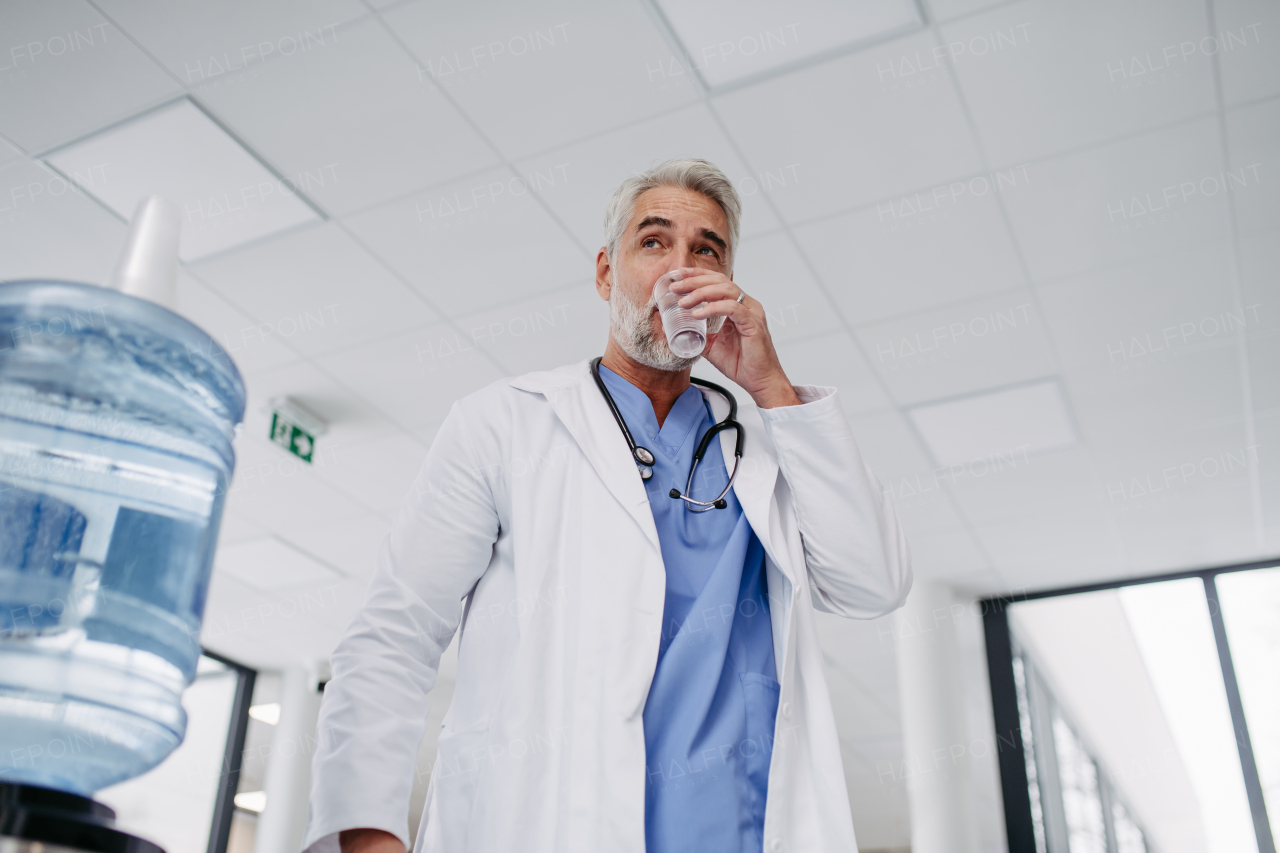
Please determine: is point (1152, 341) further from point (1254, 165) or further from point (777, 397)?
point (777, 397)

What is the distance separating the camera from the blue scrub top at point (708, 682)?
0.97m

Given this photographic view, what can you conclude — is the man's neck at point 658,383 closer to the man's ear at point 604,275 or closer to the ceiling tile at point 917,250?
the man's ear at point 604,275

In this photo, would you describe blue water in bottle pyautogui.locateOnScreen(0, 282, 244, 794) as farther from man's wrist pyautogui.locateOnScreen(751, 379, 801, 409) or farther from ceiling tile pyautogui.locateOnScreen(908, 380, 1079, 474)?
ceiling tile pyautogui.locateOnScreen(908, 380, 1079, 474)

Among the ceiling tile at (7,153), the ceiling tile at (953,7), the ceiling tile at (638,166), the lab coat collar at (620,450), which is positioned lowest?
the lab coat collar at (620,450)

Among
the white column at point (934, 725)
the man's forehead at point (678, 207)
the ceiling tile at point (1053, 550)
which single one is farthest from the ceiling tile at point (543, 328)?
the white column at point (934, 725)

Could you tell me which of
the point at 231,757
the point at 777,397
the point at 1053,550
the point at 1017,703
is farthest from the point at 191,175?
the point at 231,757

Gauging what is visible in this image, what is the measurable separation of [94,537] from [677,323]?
738mm

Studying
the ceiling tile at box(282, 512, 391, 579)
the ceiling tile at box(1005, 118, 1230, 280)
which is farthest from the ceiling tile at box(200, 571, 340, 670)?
the ceiling tile at box(1005, 118, 1230, 280)

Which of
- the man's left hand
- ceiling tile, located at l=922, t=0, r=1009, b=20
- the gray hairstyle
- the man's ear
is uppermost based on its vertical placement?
ceiling tile, located at l=922, t=0, r=1009, b=20

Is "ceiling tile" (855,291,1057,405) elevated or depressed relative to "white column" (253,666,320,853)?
A: elevated

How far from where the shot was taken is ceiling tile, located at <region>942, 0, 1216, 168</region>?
2547 mm

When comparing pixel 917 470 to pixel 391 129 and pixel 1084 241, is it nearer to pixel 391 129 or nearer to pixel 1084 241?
pixel 1084 241

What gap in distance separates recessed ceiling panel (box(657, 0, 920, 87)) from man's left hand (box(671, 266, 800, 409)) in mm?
1589

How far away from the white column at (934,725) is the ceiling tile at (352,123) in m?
3.68
